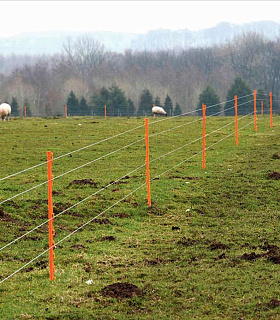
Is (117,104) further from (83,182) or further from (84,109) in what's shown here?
(83,182)

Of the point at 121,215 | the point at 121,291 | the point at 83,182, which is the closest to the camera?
the point at 121,291

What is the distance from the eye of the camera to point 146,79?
4230 inches

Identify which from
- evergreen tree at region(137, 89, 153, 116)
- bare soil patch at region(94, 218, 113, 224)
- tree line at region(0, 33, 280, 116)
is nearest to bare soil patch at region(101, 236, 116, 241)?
bare soil patch at region(94, 218, 113, 224)

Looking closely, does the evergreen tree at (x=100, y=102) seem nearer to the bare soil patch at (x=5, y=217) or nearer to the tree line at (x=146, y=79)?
the tree line at (x=146, y=79)

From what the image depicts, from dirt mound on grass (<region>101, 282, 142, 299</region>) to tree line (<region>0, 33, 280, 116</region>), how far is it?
5429 centimetres

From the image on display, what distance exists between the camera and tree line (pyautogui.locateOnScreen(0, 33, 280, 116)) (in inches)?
3010

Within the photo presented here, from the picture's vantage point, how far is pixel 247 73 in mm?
111250

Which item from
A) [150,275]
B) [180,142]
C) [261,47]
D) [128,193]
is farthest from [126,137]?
[261,47]

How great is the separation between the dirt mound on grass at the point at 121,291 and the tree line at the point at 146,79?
5429cm

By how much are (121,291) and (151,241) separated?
3.05m

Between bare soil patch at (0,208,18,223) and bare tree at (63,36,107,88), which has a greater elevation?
bare tree at (63,36,107,88)

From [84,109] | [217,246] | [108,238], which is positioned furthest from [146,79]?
[217,246]

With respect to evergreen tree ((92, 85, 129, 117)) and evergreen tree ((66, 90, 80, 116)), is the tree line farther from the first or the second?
evergreen tree ((66, 90, 80, 116))

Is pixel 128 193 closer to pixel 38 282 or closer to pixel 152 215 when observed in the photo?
pixel 152 215
